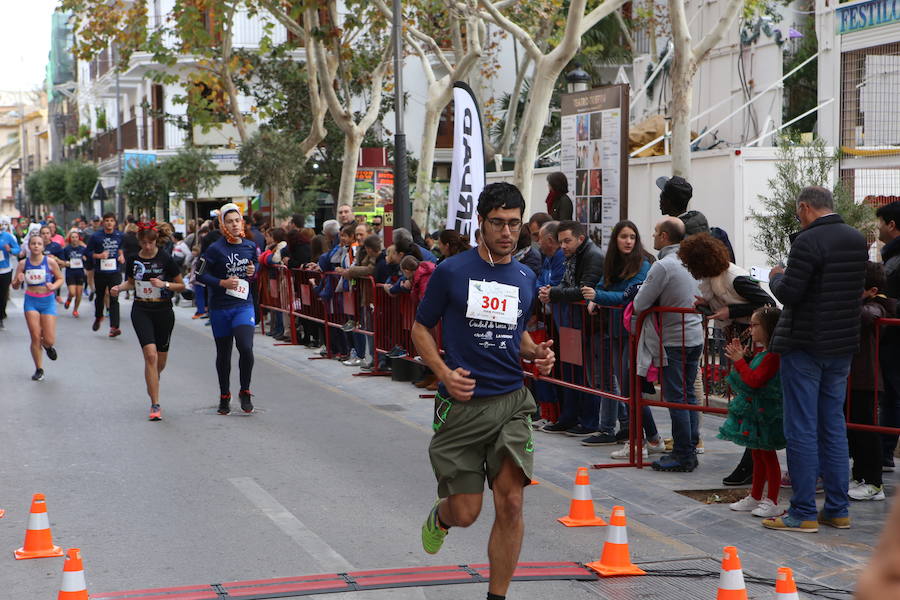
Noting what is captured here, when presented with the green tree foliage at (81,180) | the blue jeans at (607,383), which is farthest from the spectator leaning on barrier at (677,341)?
the green tree foliage at (81,180)

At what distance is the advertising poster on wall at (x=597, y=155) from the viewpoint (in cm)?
1233

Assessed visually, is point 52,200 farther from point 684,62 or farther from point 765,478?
point 765,478

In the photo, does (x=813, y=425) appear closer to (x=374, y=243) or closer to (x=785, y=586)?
(x=785, y=586)

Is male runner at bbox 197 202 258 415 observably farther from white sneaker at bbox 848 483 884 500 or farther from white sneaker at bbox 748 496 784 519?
white sneaker at bbox 848 483 884 500

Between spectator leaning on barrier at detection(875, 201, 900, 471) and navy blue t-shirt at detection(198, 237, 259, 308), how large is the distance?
19.1 ft

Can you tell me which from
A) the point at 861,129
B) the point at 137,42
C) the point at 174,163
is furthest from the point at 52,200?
the point at 861,129

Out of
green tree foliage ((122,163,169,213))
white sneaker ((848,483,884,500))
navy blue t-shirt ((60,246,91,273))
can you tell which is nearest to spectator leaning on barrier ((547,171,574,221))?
white sneaker ((848,483,884,500))

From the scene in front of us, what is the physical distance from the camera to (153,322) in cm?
1150

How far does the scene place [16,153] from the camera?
394 feet

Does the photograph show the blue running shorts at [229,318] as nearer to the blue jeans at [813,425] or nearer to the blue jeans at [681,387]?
the blue jeans at [681,387]

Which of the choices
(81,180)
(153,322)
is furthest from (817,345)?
(81,180)

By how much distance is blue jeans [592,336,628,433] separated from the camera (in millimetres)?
9594

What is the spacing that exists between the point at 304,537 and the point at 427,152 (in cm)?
1670

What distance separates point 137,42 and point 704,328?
2232 cm
